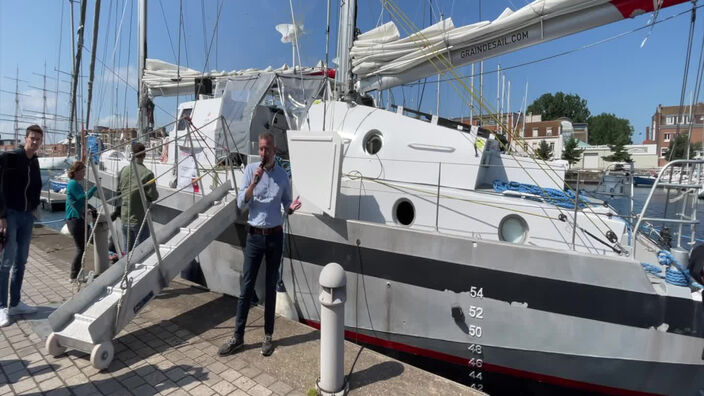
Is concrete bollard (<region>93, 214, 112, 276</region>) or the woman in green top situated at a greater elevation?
the woman in green top

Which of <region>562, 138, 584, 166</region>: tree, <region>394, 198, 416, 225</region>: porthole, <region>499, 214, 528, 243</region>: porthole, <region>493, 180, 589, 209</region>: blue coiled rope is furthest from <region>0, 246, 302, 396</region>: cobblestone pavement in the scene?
<region>562, 138, 584, 166</region>: tree

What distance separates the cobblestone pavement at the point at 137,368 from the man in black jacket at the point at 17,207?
1.06ft

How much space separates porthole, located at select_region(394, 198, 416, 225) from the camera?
487 centimetres

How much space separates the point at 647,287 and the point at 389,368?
2.43m

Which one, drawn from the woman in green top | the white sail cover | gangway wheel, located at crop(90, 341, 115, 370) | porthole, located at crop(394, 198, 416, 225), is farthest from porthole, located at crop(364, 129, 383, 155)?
the white sail cover

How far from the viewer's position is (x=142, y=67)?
12.0 meters

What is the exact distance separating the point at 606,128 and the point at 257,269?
3672 inches

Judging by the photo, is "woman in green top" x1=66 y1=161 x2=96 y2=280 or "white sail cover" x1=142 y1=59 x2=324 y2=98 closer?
"woman in green top" x1=66 y1=161 x2=96 y2=280

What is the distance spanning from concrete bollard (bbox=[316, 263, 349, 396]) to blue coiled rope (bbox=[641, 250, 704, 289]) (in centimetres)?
304

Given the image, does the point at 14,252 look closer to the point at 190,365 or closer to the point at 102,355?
the point at 102,355

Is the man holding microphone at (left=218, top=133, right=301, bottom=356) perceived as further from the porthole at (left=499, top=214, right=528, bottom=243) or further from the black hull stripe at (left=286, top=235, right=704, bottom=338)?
the porthole at (left=499, top=214, right=528, bottom=243)

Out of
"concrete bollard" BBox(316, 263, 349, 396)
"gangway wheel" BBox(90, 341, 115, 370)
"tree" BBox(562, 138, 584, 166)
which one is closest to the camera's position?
"concrete bollard" BBox(316, 263, 349, 396)

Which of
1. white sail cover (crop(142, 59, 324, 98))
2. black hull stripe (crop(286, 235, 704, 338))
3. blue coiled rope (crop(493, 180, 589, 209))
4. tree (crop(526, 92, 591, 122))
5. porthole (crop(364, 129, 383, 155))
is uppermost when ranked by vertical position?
tree (crop(526, 92, 591, 122))

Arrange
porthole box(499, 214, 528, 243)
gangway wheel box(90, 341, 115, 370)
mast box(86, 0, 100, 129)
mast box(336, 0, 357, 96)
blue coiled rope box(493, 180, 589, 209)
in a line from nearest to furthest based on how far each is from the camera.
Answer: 1. gangway wheel box(90, 341, 115, 370)
2. porthole box(499, 214, 528, 243)
3. blue coiled rope box(493, 180, 589, 209)
4. mast box(336, 0, 357, 96)
5. mast box(86, 0, 100, 129)
